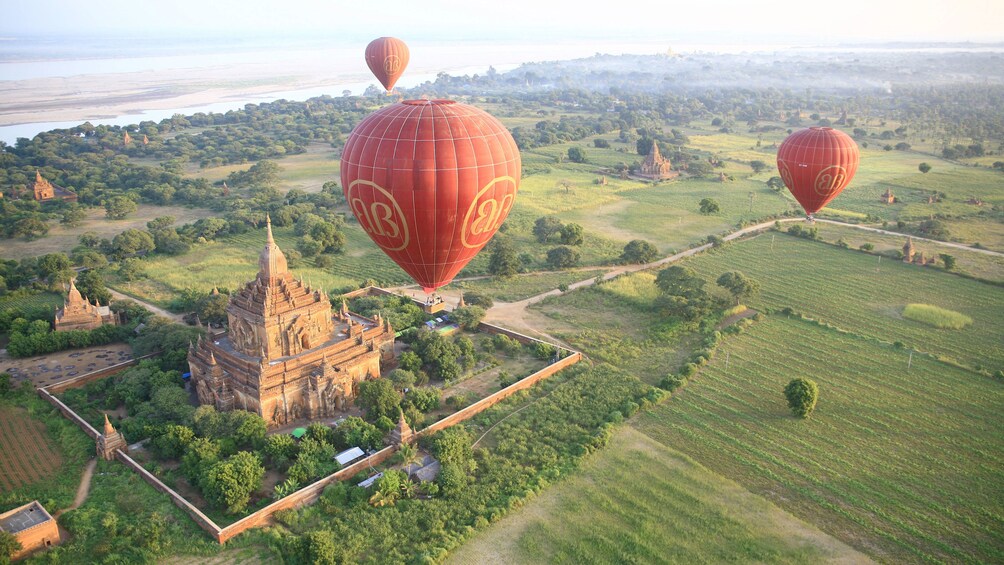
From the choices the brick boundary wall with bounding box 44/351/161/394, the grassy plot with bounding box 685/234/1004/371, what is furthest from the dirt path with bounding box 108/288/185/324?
the grassy plot with bounding box 685/234/1004/371

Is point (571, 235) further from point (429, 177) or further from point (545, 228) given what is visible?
point (429, 177)

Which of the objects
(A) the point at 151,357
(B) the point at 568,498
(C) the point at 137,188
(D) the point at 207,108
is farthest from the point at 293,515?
(D) the point at 207,108

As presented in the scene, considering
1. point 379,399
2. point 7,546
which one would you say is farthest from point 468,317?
point 7,546

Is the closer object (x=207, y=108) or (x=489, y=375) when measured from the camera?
(x=489, y=375)

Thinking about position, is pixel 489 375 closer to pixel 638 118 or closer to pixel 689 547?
pixel 689 547

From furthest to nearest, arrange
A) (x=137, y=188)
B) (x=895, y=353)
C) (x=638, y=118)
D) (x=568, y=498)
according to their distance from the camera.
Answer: (x=638, y=118) → (x=137, y=188) → (x=895, y=353) → (x=568, y=498)

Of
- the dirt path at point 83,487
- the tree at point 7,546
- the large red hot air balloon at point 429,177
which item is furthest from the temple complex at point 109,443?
the large red hot air balloon at point 429,177

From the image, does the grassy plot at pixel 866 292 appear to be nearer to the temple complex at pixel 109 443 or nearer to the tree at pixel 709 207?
the tree at pixel 709 207
